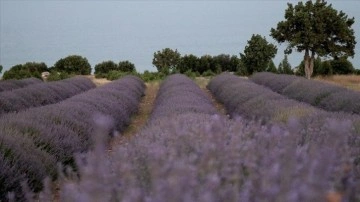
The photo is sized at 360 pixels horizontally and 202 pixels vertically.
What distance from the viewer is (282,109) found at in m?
7.55

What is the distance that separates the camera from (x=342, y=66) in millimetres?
37344

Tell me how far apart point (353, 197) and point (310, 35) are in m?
29.9

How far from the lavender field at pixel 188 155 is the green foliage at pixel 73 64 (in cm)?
3179

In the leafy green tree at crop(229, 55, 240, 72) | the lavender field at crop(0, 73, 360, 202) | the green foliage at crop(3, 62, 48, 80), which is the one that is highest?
the lavender field at crop(0, 73, 360, 202)

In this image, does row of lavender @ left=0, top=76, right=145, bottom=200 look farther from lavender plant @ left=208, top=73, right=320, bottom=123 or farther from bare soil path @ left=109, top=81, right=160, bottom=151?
lavender plant @ left=208, top=73, right=320, bottom=123

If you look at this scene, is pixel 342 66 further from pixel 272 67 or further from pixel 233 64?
pixel 233 64

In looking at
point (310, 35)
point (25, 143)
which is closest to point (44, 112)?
point (25, 143)

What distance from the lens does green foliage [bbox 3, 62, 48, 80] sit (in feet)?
92.0

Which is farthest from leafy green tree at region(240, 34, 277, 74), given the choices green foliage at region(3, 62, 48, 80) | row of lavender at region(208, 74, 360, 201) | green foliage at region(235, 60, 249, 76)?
row of lavender at region(208, 74, 360, 201)

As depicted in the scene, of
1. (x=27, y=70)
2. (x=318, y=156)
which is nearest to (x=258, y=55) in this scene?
(x=27, y=70)

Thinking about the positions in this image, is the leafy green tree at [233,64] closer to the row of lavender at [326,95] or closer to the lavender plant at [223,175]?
the row of lavender at [326,95]

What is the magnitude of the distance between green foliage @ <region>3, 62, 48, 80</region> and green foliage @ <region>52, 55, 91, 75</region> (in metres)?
1.16

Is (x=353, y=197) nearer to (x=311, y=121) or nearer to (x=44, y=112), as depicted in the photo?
(x=311, y=121)

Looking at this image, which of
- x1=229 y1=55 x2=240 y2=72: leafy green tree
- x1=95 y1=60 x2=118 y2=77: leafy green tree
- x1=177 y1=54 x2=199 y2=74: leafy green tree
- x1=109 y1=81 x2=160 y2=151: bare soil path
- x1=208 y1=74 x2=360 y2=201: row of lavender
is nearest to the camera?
x1=208 y1=74 x2=360 y2=201: row of lavender
